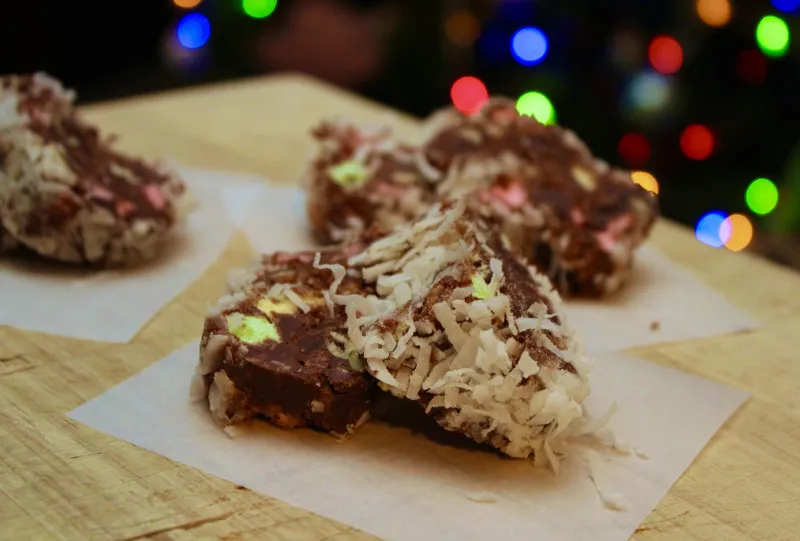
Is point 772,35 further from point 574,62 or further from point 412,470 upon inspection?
point 412,470

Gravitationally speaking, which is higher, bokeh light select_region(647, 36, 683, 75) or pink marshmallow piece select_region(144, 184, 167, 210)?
bokeh light select_region(647, 36, 683, 75)

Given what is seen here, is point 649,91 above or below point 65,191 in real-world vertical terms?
above

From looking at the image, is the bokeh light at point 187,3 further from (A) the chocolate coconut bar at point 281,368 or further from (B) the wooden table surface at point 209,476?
(A) the chocolate coconut bar at point 281,368

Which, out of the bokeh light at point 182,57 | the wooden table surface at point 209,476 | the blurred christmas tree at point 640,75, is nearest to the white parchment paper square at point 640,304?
the wooden table surface at point 209,476

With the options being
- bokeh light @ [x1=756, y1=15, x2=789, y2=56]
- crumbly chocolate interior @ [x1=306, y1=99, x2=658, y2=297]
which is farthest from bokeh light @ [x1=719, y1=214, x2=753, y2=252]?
crumbly chocolate interior @ [x1=306, y1=99, x2=658, y2=297]

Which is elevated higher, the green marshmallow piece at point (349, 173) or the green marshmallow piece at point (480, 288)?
the green marshmallow piece at point (349, 173)

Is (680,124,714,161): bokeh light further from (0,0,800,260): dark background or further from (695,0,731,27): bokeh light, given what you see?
(695,0,731,27): bokeh light

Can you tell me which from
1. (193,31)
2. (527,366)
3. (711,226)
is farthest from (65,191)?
(193,31)
